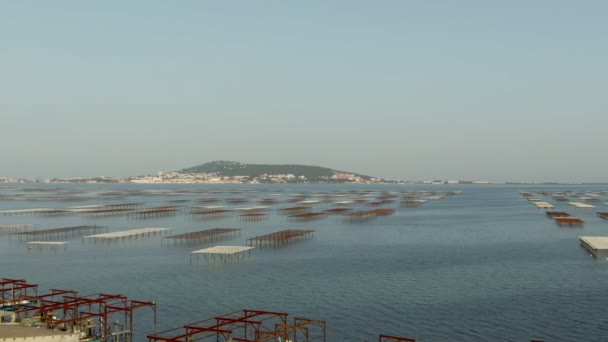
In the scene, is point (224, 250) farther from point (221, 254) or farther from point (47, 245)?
point (47, 245)

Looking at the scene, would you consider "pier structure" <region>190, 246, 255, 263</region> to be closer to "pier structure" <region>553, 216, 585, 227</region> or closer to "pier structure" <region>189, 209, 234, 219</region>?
"pier structure" <region>189, 209, 234, 219</region>

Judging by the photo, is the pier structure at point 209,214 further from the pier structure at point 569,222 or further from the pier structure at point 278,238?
the pier structure at point 569,222

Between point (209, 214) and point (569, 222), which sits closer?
point (569, 222)

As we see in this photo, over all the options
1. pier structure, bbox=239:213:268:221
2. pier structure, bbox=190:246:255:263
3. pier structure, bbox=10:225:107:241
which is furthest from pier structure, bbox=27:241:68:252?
pier structure, bbox=239:213:268:221

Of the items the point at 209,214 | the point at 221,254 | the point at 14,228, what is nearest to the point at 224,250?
the point at 221,254

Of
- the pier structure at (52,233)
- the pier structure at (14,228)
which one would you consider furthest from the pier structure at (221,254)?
the pier structure at (14,228)

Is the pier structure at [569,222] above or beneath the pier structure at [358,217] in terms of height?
above
